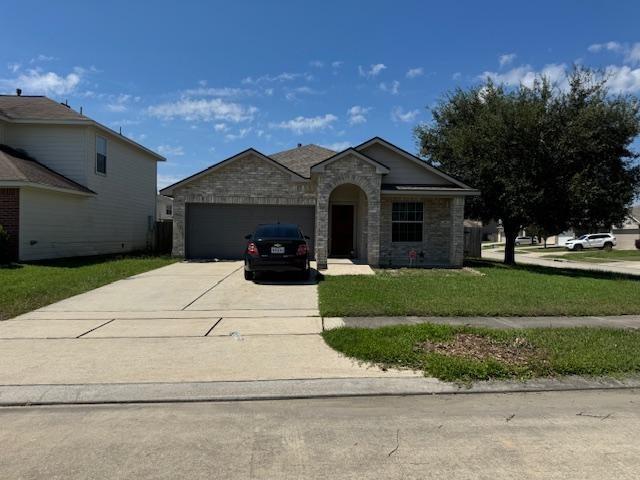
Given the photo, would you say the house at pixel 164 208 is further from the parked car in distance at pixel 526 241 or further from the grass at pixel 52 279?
the parked car in distance at pixel 526 241

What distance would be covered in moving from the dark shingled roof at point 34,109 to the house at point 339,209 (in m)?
5.53

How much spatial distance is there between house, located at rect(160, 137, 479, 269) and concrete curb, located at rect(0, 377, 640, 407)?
1175 centimetres

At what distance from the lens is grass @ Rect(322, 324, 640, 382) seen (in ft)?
18.3

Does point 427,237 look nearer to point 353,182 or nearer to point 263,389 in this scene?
point 353,182

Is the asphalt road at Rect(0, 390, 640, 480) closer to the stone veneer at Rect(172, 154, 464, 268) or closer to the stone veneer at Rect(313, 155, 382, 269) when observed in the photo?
the stone veneer at Rect(172, 154, 464, 268)

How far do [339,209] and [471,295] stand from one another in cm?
1032

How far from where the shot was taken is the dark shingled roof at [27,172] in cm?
1637

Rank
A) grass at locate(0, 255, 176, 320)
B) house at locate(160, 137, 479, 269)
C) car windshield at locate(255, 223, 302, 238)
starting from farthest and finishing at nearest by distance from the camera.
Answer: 1. house at locate(160, 137, 479, 269)
2. car windshield at locate(255, 223, 302, 238)
3. grass at locate(0, 255, 176, 320)

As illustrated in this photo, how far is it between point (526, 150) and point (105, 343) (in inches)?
632

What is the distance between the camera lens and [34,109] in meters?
20.6

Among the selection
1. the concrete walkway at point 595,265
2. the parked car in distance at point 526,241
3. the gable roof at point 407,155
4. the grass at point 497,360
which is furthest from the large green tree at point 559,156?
the parked car in distance at point 526,241

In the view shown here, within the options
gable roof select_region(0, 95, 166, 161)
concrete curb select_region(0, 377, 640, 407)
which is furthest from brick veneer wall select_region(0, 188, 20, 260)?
concrete curb select_region(0, 377, 640, 407)

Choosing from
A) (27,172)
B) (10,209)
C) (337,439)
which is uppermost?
(27,172)

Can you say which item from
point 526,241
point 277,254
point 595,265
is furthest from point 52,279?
point 526,241
